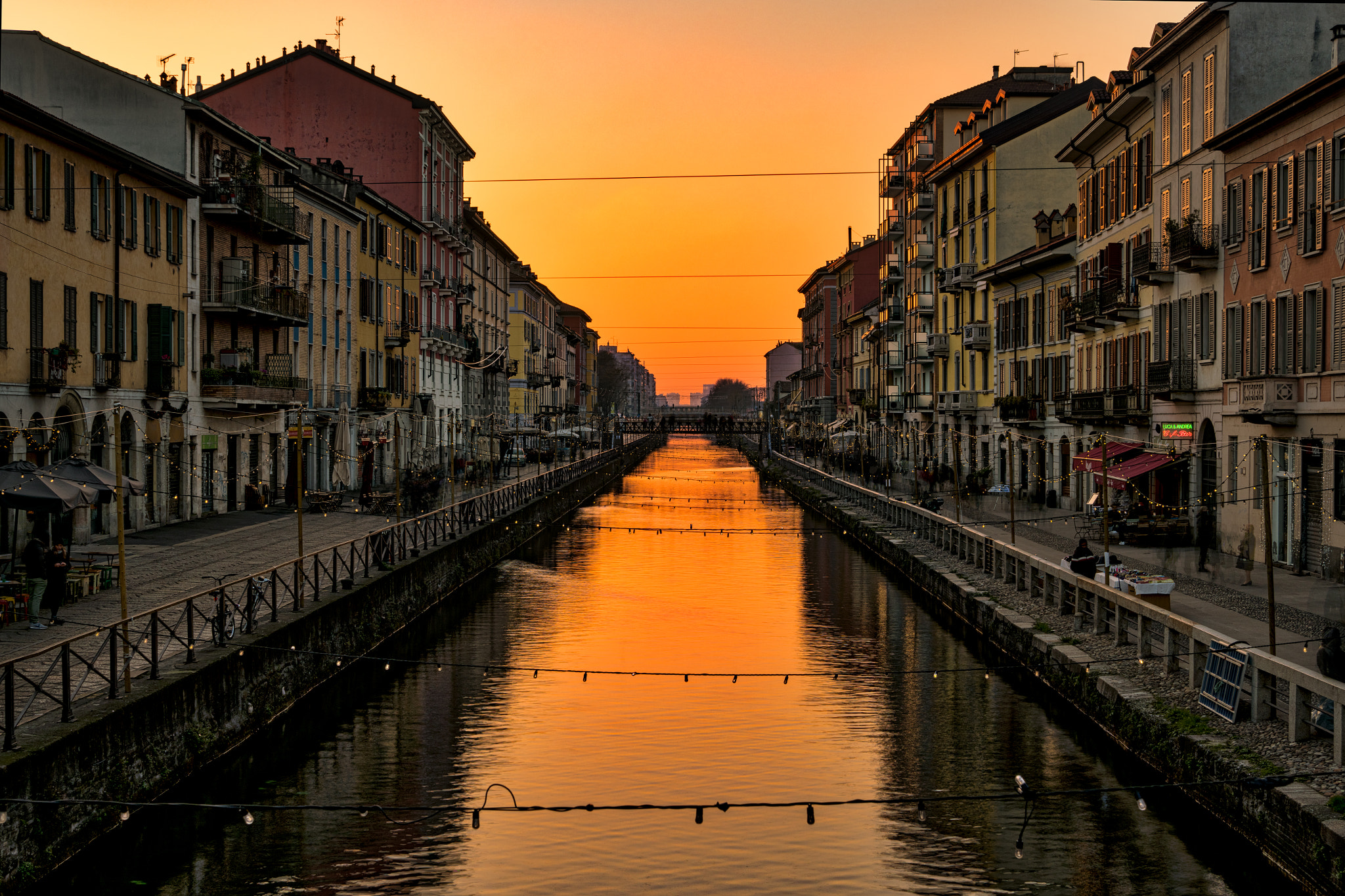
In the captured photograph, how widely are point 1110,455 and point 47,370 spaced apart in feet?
93.5


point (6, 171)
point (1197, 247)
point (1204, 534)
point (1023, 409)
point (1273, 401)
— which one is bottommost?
point (1204, 534)

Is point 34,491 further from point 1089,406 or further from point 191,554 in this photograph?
point 1089,406

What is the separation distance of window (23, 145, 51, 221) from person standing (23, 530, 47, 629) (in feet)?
30.9

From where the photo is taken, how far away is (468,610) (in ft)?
115

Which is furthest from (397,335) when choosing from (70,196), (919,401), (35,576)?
(35,576)

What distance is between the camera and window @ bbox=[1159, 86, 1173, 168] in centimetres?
3841

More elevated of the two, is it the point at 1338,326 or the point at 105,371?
the point at 1338,326

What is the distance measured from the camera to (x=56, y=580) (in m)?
22.2

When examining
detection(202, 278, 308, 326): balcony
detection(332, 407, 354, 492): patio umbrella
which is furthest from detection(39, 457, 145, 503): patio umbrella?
detection(332, 407, 354, 492): patio umbrella

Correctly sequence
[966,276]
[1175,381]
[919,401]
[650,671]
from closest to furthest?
[650,671] → [1175,381] → [966,276] → [919,401]

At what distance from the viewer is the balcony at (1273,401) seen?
30.0 meters

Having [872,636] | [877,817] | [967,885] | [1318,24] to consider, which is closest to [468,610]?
[872,636]

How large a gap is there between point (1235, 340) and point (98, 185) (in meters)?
27.7

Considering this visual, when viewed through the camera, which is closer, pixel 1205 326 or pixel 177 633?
pixel 177 633
